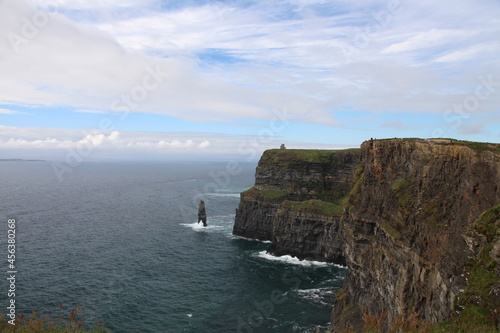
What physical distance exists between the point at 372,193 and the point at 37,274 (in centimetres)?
5765

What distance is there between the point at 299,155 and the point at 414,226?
2736 inches

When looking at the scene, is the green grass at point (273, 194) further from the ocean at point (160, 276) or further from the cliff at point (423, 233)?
the cliff at point (423, 233)

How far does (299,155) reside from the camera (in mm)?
101938

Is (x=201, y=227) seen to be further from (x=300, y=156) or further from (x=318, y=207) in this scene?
(x=318, y=207)

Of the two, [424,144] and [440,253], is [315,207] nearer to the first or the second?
[424,144]

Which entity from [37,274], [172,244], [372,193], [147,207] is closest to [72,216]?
[147,207]

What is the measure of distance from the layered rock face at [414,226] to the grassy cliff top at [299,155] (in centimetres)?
5051

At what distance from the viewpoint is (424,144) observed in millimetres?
34969

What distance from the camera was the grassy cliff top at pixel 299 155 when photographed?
9863 centimetres

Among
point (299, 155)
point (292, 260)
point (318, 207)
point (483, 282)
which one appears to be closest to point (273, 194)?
point (299, 155)

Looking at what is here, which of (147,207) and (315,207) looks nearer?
(315,207)

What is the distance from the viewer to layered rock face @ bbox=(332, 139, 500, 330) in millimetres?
26781

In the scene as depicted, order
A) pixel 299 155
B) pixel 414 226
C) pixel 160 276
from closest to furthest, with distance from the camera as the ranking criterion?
1. pixel 414 226
2. pixel 160 276
3. pixel 299 155

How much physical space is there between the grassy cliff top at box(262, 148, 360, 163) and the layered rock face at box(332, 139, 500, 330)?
166 ft
